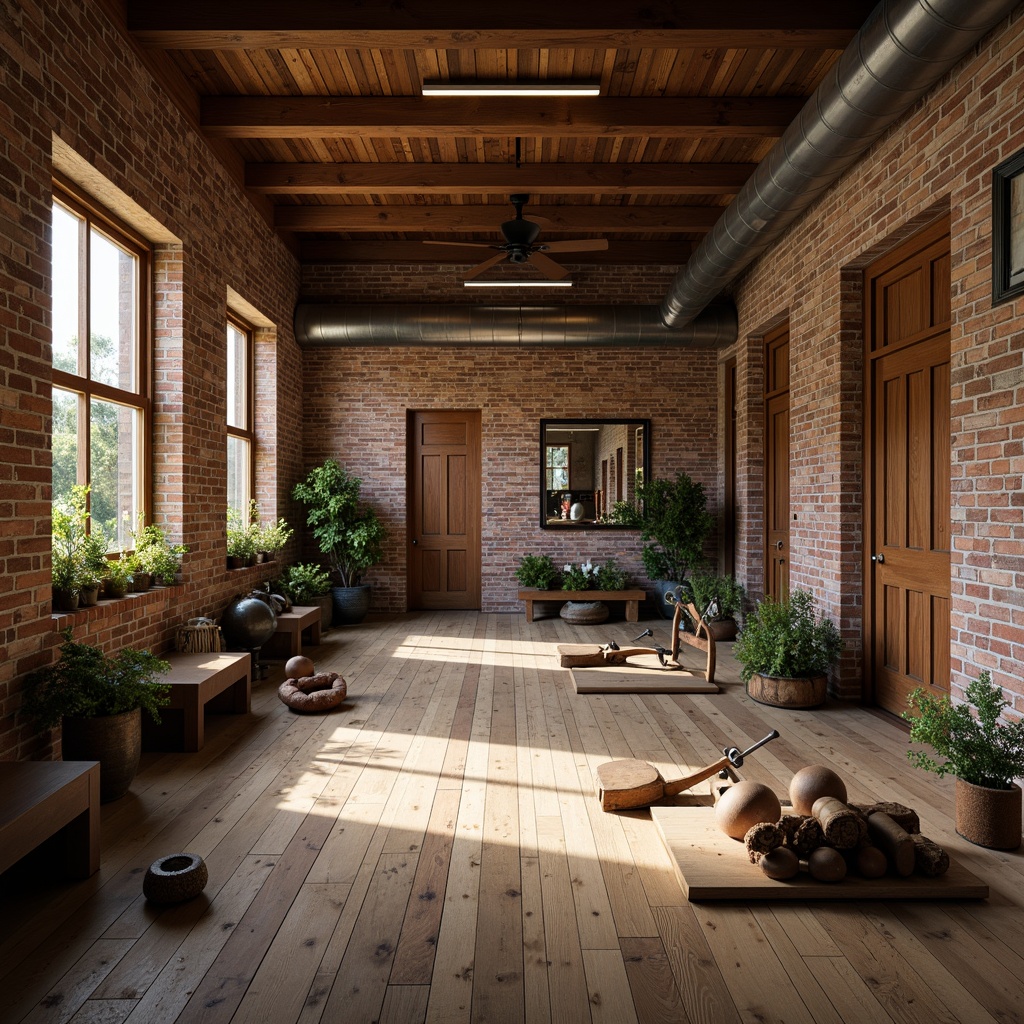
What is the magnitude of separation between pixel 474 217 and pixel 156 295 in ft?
11.5

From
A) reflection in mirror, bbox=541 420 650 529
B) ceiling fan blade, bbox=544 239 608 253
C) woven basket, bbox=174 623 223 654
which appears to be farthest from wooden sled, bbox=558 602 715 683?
reflection in mirror, bbox=541 420 650 529

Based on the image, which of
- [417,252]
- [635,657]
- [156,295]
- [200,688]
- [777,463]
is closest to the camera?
[200,688]

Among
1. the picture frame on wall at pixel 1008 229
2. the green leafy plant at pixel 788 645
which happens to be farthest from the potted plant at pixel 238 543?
the picture frame on wall at pixel 1008 229

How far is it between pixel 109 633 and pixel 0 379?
1577 millimetres

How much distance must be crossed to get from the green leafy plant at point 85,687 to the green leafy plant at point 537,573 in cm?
550

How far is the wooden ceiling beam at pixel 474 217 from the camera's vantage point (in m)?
7.59

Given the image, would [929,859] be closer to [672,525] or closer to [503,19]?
[503,19]

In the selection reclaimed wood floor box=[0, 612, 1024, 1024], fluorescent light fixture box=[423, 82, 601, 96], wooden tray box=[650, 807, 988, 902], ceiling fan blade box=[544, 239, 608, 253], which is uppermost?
fluorescent light fixture box=[423, 82, 601, 96]

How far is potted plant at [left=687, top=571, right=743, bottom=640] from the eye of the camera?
7562mm

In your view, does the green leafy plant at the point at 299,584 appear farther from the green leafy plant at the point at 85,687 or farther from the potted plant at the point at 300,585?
the green leafy plant at the point at 85,687

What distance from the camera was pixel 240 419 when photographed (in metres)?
7.49

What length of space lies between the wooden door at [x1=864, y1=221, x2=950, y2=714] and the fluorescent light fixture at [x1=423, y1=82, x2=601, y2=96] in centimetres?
229

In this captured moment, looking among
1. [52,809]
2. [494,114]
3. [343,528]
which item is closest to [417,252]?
[343,528]

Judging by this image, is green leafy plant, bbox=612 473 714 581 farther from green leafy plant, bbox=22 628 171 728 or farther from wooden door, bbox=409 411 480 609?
green leafy plant, bbox=22 628 171 728
